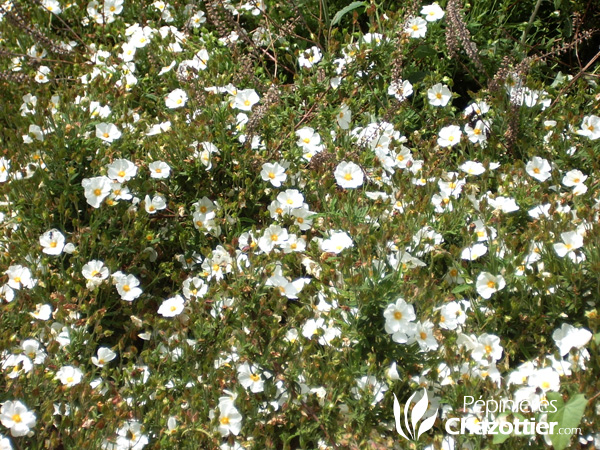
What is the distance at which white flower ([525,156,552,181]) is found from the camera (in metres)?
3.38

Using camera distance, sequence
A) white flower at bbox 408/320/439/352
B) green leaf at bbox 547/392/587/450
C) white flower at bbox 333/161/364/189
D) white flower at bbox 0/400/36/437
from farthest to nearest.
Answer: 1. white flower at bbox 333/161/364/189
2. white flower at bbox 408/320/439/352
3. white flower at bbox 0/400/36/437
4. green leaf at bbox 547/392/587/450

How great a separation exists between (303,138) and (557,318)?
1.65 meters

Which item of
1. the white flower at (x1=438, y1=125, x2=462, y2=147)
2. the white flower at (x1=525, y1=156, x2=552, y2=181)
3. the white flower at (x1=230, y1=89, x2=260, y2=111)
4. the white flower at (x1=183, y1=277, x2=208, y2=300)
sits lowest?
the white flower at (x1=183, y1=277, x2=208, y2=300)

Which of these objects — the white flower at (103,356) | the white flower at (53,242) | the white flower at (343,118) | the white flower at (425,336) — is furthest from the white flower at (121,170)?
the white flower at (425,336)

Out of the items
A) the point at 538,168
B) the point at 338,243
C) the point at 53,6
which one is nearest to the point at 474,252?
the point at 338,243

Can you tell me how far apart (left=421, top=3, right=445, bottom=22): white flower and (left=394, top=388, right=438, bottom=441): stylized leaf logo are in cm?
250

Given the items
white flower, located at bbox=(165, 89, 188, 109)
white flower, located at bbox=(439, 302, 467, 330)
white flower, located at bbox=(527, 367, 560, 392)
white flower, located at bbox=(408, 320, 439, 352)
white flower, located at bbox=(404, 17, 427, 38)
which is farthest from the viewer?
white flower, located at bbox=(404, 17, 427, 38)

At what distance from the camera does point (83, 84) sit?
4.04 meters

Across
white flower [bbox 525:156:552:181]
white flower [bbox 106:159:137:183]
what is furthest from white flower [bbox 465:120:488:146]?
white flower [bbox 106:159:137:183]

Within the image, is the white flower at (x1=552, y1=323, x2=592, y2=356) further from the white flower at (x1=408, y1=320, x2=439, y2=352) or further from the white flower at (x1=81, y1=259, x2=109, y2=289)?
the white flower at (x1=81, y1=259, x2=109, y2=289)

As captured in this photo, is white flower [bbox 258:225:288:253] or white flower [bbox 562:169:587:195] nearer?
white flower [bbox 258:225:288:253]

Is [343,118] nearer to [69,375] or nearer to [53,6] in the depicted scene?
[69,375]

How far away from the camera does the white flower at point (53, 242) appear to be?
3051 millimetres

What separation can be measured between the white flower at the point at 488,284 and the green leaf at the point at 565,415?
0.60 metres
